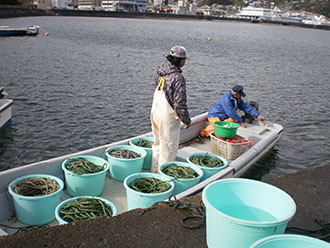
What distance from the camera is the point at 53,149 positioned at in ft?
34.2

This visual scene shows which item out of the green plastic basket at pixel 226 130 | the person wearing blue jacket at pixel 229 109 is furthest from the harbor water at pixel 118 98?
the green plastic basket at pixel 226 130

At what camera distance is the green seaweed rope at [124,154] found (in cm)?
597

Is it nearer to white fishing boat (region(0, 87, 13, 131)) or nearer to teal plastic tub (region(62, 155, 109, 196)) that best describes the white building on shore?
white fishing boat (region(0, 87, 13, 131))

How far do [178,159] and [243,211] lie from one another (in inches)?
135

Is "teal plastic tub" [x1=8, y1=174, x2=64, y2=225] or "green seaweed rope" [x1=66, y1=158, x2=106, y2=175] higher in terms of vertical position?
"green seaweed rope" [x1=66, y1=158, x2=106, y2=175]

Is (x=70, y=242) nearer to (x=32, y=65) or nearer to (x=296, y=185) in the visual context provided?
(x=296, y=185)

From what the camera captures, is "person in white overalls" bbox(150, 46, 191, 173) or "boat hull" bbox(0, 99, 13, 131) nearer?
"person in white overalls" bbox(150, 46, 191, 173)

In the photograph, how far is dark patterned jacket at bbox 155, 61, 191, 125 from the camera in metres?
5.29

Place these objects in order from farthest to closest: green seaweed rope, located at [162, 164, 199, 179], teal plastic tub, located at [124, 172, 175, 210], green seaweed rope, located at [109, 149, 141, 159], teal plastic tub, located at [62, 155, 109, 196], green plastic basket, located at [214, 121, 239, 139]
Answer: green plastic basket, located at [214, 121, 239, 139], green seaweed rope, located at [109, 149, 141, 159], green seaweed rope, located at [162, 164, 199, 179], teal plastic tub, located at [62, 155, 109, 196], teal plastic tub, located at [124, 172, 175, 210]

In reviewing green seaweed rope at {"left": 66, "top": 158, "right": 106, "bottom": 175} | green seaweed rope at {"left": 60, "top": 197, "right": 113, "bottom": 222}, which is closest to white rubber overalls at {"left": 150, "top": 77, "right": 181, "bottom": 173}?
green seaweed rope at {"left": 66, "top": 158, "right": 106, "bottom": 175}

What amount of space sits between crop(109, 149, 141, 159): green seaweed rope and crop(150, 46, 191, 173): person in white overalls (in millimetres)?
509

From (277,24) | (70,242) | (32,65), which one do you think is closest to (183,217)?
(70,242)

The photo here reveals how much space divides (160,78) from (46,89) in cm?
1293

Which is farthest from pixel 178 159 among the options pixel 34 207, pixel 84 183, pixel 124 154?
pixel 34 207
